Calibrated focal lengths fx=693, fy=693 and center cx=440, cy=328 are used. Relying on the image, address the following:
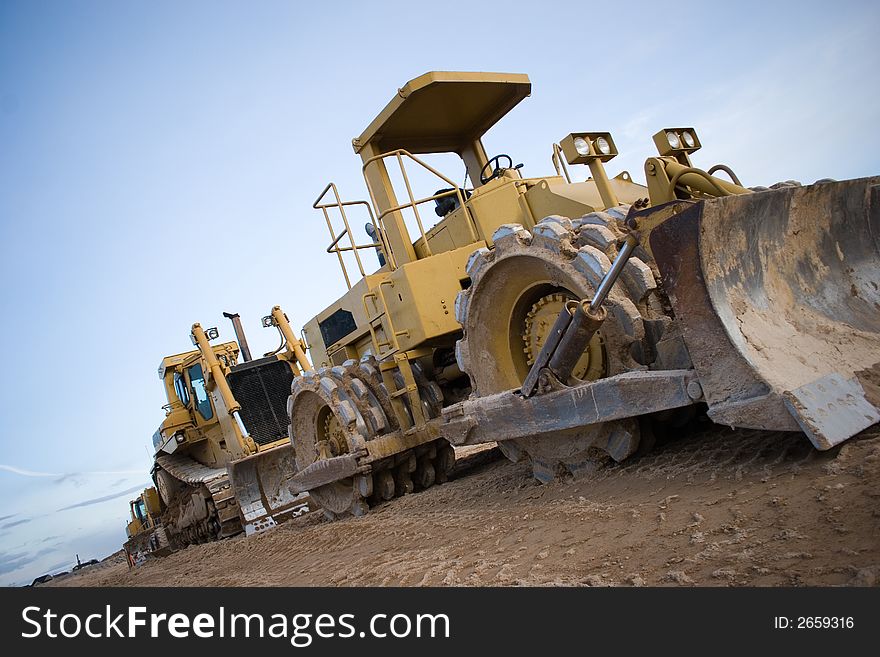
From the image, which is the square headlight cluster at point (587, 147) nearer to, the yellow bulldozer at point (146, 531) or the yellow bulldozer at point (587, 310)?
the yellow bulldozer at point (587, 310)

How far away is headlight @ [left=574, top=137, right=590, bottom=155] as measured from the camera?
4.32 m

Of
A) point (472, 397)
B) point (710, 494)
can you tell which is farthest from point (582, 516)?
point (472, 397)

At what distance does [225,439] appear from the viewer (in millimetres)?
11430

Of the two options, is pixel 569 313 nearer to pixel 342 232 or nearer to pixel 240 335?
pixel 342 232

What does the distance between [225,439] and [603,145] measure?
8.87 metres

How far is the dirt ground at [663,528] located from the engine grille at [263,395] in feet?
21.0

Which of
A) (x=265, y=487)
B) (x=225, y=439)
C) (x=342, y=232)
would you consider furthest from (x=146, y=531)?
(x=342, y=232)

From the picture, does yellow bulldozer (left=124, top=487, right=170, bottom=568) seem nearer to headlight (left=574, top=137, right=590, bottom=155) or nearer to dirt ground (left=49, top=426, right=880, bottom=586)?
dirt ground (left=49, top=426, right=880, bottom=586)

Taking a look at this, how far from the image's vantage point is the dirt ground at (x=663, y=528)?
2.28 meters

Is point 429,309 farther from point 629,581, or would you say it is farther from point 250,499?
point 250,499

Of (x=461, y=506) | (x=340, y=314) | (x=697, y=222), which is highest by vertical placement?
(x=340, y=314)

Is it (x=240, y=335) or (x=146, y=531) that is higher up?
(x=240, y=335)
